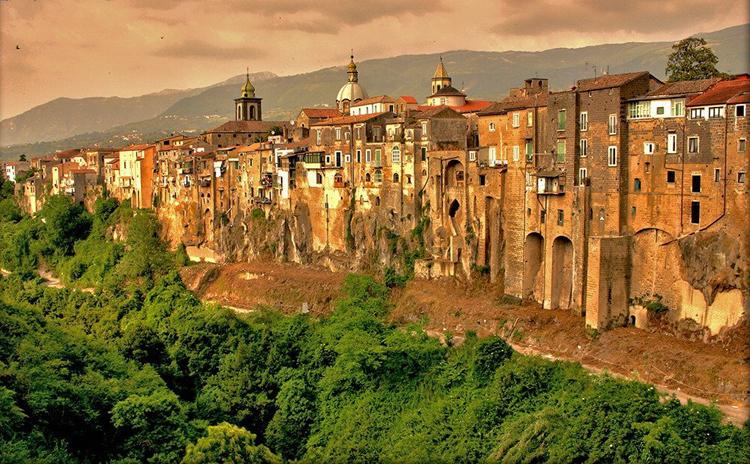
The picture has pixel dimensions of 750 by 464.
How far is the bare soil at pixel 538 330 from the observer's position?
2991 cm

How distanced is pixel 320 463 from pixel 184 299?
664 inches

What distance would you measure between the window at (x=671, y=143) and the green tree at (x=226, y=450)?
1978cm

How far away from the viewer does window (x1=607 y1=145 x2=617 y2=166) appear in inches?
1392

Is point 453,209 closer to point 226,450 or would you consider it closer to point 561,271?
point 561,271

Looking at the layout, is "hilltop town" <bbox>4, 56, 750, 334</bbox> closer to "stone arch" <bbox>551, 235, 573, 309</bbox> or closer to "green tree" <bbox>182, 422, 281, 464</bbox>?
"stone arch" <bbox>551, 235, 573, 309</bbox>

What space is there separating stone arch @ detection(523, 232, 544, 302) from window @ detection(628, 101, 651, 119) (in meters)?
7.50

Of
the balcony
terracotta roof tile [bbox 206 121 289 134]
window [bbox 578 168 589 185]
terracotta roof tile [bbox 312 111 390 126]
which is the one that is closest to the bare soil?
the balcony

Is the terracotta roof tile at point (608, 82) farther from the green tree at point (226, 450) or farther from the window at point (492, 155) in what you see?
the green tree at point (226, 450)

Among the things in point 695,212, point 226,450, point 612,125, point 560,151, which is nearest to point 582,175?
point 560,151

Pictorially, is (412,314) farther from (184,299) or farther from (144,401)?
(144,401)

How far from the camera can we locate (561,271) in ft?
126

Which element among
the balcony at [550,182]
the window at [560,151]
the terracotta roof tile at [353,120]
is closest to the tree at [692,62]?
the window at [560,151]

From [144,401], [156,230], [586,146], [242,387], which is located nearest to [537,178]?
[586,146]

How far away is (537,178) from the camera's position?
38.8 m
